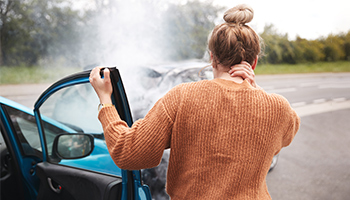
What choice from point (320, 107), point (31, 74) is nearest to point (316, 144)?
point (320, 107)

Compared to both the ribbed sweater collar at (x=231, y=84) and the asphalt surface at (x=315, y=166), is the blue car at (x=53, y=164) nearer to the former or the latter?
the ribbed sweater collar at (x=231, y=84)

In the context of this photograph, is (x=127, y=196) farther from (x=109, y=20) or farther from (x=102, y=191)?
(x=109, y=20)

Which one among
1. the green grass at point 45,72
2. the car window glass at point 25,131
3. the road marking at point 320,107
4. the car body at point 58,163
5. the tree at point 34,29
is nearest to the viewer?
the car body at point 58,163

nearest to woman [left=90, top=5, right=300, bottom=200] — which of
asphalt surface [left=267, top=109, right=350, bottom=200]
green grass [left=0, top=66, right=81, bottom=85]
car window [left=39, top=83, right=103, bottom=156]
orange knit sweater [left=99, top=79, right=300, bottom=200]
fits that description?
orange knit sweater [left=99, top=79, right=300, bottom=200]

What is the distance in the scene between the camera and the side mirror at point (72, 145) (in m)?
1.70

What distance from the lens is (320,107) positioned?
7.64 meters

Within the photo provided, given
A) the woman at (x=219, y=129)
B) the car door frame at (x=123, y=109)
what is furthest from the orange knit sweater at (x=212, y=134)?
the car door frame at (x=123, y=109)

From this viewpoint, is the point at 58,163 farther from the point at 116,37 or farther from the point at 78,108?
the point at 116,37

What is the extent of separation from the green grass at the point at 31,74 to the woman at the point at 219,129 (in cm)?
949

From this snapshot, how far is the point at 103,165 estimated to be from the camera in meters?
1.67

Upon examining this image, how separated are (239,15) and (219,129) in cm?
44

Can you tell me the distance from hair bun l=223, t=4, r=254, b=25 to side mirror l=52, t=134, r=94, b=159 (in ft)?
3.69

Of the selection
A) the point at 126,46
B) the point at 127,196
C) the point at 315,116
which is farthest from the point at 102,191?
the point at 315,116

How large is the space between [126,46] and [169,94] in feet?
17.6
